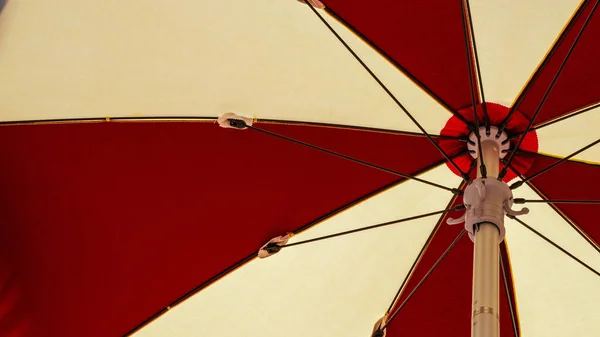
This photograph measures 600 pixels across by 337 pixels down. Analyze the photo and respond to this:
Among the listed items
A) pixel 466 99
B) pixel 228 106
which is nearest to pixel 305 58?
pixel 228 106

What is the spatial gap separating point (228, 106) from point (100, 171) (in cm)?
65

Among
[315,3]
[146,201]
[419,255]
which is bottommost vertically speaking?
[146,201]

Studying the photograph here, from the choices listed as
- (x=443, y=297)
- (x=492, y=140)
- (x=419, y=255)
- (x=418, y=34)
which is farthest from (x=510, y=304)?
(x=418, y=34)

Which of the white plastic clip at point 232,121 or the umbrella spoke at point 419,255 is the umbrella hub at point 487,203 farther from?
the white plastic clip at point 232,121

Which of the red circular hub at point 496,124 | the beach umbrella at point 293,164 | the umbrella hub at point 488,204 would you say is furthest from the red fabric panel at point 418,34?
the umbrella hub at point 488,204

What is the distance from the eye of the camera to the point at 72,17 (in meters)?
3.28

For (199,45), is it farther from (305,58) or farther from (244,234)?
(244,234)

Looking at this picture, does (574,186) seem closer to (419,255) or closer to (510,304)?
(510,304)

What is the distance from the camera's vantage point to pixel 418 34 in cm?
328

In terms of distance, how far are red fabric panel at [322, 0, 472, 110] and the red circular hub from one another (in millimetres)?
159

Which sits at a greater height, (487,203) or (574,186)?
(574,186)

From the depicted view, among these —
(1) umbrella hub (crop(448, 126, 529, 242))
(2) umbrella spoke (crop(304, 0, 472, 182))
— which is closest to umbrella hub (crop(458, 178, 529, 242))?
(1) umbrella hub (crop(448, 126, 529, 242))

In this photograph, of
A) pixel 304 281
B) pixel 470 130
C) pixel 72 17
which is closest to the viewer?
pixel 72 17

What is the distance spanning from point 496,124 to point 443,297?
36.0 inches
